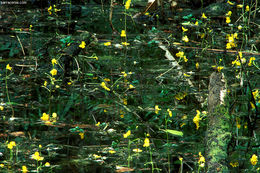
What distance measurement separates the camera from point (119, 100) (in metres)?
4.56

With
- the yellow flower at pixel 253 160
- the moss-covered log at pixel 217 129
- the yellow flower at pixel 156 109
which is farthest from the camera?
the yellow flower at pixel 156 109

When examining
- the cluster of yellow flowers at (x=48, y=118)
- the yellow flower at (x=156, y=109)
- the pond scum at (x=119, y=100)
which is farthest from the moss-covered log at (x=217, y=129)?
the cluster of yellow flowers at (x=48, y=118)

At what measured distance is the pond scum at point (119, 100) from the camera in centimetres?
339

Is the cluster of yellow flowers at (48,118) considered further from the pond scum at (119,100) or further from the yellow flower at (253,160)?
the yellow flower at (253,160)

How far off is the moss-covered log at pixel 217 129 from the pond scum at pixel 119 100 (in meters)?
0.10

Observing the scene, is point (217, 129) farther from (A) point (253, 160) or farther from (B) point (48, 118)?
(B) point (48, 118)

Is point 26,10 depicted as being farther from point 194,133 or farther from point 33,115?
point 194,133

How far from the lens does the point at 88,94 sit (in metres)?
4.71

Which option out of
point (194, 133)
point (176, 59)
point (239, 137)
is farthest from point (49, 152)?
point (176, 59)

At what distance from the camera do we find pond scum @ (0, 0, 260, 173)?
11.1 ft

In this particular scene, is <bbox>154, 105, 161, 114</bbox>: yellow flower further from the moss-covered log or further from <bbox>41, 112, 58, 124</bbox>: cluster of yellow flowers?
<bbox>41, 112, 58, 124</bbox>: cluster of yellow flowers

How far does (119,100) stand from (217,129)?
1.48 metres

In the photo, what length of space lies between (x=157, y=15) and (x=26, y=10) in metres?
2.57

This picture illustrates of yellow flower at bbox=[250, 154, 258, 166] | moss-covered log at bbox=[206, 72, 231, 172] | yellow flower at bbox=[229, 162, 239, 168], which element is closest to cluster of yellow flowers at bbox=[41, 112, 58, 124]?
moss-covered log at bbox=[206, 72, 231, 172]
